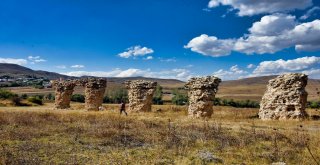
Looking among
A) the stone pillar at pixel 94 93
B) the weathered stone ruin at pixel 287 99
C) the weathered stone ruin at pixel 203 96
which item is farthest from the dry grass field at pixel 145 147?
the stone pillar at pixel 94 93

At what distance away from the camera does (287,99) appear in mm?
28516

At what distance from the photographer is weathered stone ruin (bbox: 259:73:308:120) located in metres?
28.0

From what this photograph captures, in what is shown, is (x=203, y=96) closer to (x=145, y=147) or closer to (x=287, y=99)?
(x=287, y=99)

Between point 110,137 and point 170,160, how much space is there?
5.46 meters

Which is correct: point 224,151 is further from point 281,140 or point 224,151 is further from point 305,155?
point 281,140

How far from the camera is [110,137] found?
1625 cm

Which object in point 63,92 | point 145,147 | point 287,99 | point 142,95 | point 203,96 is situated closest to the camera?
point 145,147

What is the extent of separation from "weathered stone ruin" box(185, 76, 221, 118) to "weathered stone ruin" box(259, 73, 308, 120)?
177 inches

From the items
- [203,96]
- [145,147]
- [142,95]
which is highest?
[203,96]

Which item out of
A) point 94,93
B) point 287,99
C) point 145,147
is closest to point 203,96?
point 287,99

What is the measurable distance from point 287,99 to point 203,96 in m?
6.56

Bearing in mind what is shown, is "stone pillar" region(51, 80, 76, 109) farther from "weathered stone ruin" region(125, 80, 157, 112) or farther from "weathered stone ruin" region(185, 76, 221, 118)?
"weathered stone ruin" region(185, 76, 221, 118)

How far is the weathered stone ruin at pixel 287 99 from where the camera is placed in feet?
92.0

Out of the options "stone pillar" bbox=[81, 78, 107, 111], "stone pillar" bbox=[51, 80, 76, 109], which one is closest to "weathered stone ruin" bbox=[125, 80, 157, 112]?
"stone pillar" bbox=[81, 78, 107, 111]
